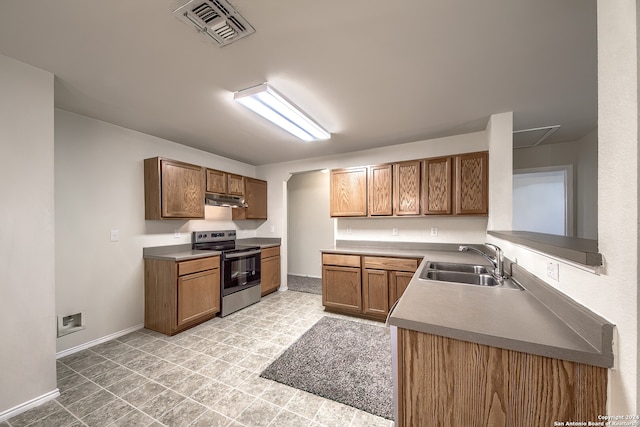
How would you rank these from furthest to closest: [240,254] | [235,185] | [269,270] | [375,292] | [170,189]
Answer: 1. [269,270]
2. [235,185]
3. [240,254]
4. [375,292]
5. [170,189]

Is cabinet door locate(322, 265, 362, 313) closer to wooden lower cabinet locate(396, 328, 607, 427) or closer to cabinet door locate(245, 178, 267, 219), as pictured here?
cabinet door locate(245, 178, 267, 219)

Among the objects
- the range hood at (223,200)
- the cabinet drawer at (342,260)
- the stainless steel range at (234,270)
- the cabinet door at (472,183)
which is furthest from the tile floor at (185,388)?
the cabinet door at (472,183)

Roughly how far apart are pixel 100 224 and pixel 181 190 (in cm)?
91

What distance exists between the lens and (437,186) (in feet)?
10.2

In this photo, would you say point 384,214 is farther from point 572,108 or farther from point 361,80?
point 572,108

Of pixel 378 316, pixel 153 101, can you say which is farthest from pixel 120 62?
pixel 378 316

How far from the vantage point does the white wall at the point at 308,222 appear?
543cm

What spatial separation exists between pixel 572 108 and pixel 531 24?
1.74 meters

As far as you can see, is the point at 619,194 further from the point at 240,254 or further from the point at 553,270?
the point at 240,254

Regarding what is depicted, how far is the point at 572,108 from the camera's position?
95.5 inches

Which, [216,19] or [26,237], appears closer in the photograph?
[216,19]

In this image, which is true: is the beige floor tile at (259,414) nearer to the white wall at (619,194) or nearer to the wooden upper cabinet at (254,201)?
the white wall at (619,194)

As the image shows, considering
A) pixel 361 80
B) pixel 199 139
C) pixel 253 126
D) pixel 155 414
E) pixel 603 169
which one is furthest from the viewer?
pixel 199 139

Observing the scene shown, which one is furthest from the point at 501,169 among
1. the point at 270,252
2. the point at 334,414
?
the point at 270,252
